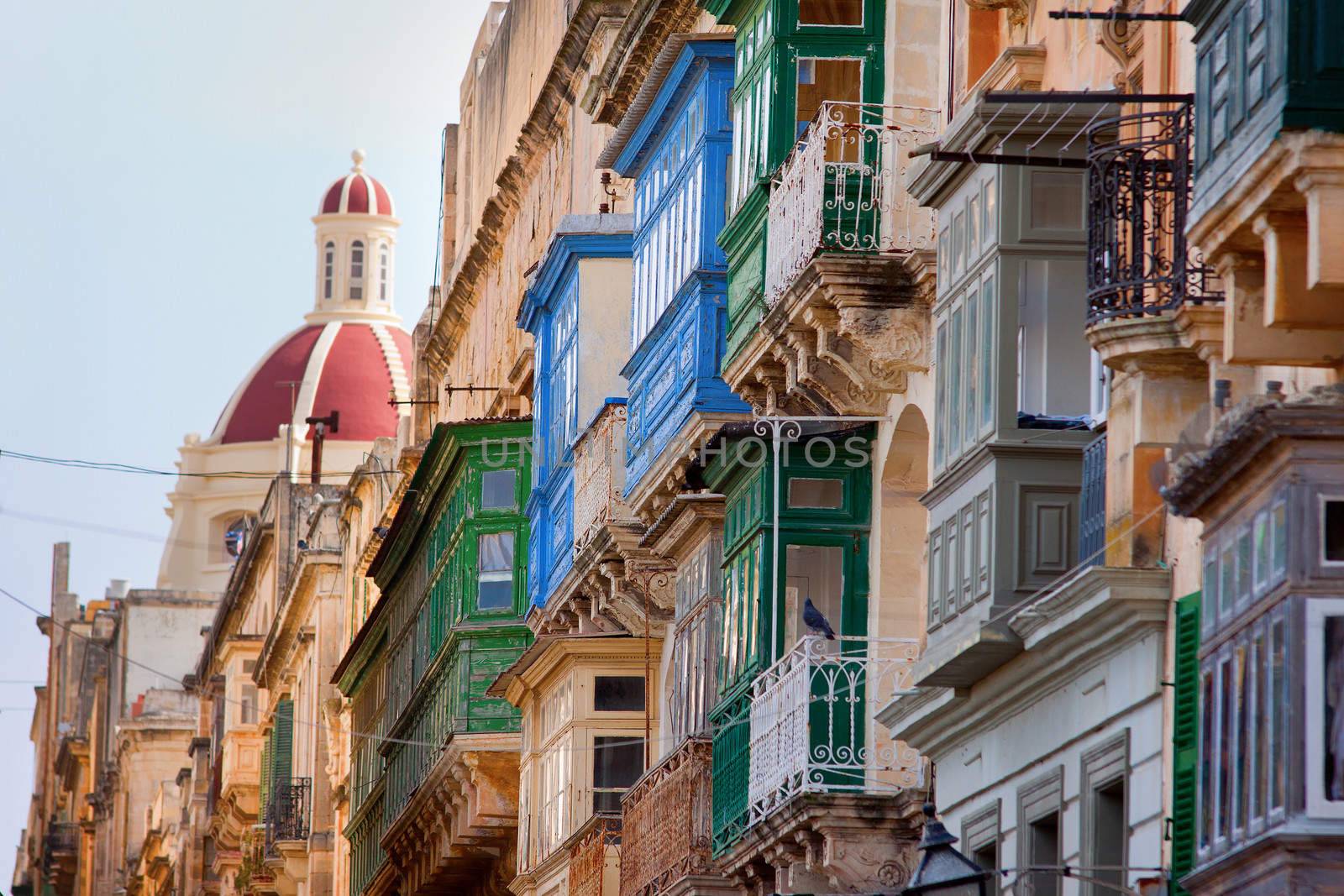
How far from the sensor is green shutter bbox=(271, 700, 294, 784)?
64.5 m

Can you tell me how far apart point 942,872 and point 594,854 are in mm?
15007

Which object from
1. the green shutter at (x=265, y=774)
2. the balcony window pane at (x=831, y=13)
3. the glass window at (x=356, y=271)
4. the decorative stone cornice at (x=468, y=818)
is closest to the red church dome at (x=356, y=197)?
the glass window at (x=356, y=271)

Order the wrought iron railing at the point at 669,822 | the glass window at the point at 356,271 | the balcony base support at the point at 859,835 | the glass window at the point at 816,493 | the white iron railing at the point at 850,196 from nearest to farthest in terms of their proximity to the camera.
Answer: the balcony base support at the point at 859,835, the white iron railing at the point at 850,196, the glass window at the point at 816,493, the wrought iron railing at the point at 669,822, the glass window at the point at 356,271

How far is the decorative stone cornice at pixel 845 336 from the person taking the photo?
22922mm

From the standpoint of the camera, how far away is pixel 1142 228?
17219 mm

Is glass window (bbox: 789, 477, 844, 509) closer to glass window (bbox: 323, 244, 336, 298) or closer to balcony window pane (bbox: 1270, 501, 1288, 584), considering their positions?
balcony window pane (bbox: 1270, 501, 1288, 584)

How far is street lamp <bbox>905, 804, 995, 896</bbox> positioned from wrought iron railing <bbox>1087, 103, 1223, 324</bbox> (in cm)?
280

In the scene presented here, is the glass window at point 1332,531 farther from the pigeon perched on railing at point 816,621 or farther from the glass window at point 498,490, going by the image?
the glass window at point 498,490

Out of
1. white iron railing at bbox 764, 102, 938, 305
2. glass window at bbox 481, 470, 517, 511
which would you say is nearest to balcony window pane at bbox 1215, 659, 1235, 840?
white iron railing at bbox 764, 102, 938, 305

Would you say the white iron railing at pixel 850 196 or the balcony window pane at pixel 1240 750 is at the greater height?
the white iron railing at pixel 850 196

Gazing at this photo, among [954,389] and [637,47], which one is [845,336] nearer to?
[954,389]

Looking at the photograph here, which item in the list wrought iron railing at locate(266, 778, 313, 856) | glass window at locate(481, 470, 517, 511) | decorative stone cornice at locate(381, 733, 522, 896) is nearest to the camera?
decorative stone cornice at locate(381, 733, 522, 896)

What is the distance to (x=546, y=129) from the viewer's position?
42938 millimetres

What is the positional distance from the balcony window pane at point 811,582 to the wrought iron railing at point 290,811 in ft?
123
